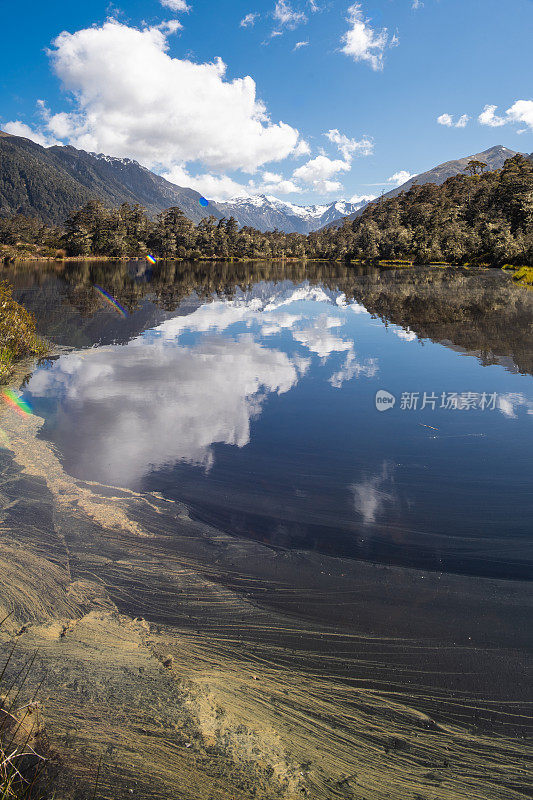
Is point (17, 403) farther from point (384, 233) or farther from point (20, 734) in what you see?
point (384, 233)

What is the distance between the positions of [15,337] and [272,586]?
57.8 feet

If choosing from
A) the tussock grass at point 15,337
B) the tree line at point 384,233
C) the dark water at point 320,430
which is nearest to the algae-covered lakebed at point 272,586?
the dark water at point 320,430

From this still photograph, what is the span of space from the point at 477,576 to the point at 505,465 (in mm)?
4242

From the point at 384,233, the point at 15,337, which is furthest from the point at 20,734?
the point at 384,233

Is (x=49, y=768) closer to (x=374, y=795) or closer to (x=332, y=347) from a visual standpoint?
(x=374, y=795)

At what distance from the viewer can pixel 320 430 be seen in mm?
11656

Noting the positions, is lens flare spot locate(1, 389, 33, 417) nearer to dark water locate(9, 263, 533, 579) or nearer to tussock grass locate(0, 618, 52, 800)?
dark water locate(9, 263, 533, 579)

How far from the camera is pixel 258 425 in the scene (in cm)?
1191

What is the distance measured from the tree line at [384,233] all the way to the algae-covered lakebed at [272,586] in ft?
242

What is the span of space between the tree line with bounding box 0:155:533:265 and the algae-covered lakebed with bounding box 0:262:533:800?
2908 inches

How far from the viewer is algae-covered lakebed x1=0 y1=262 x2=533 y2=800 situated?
388cm

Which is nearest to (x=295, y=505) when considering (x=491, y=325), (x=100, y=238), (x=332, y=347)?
(x=332, y=347)

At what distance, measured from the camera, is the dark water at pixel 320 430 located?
741 cm

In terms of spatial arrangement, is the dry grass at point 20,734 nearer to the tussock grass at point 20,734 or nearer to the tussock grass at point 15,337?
the tussock grass at point 20,734
